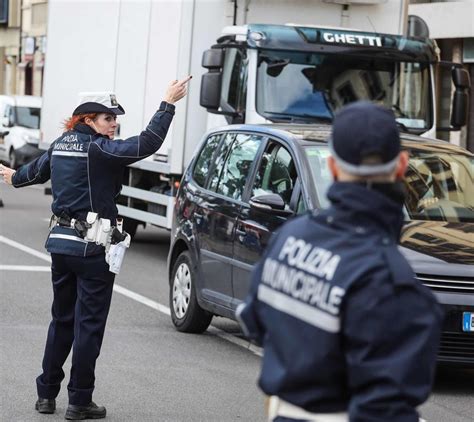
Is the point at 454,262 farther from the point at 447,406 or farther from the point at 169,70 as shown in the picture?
the point at 169,70

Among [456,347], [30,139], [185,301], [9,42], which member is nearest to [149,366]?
[185,301]

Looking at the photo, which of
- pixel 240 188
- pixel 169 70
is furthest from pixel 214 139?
pixel 169 70

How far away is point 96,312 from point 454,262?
7.86 feet

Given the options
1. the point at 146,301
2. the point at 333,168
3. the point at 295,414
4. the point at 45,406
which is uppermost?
the point at 333,168

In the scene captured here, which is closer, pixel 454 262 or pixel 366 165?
pixel 366 165

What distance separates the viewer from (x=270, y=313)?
355 cm

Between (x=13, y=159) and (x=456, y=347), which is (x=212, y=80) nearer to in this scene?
(x=456, y=347)

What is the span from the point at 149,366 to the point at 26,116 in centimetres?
2921

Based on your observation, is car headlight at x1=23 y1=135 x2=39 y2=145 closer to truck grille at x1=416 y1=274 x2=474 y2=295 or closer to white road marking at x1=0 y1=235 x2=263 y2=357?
white road marking at x1=0 y1=235 x2=263 y2=357

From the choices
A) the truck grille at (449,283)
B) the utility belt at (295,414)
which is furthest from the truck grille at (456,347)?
the utility belt at (295,414)

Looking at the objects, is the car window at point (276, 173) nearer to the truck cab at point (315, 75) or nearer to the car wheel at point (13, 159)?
the truck cab at point (315, 75)

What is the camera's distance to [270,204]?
348 inches

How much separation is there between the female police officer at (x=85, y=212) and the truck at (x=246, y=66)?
20.9 feet

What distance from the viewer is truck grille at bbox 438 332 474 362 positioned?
834cm
